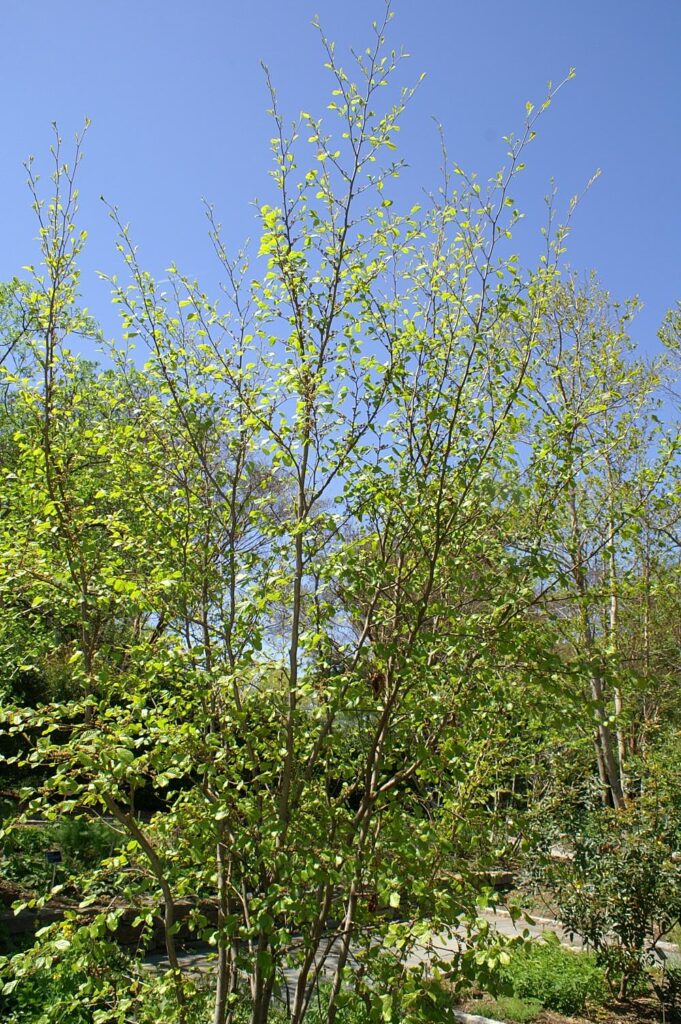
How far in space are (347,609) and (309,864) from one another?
106cm

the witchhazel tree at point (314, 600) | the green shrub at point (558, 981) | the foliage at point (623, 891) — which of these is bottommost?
the green shrub at point (558, 981)

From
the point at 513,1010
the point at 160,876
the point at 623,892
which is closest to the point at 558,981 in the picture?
the point at 513,1010

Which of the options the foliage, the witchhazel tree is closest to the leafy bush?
the foliage

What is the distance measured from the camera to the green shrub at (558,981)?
650 centimetres

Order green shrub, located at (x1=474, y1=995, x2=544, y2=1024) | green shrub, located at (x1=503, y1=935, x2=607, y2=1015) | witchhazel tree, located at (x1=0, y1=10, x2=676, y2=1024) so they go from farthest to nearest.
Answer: green shrub, located at (x1=503, y1=935, x2=607, y2=1015) → green shrub, located at (x1=474, y1=995, x2=544, y2=1024) → witchhazel tree, located at (x1=0, y1=10, x2=676, y2=1024)

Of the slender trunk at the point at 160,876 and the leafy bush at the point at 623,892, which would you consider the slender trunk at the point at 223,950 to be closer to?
the slender trunk at the point at 160,876

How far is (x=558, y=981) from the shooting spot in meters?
6.68

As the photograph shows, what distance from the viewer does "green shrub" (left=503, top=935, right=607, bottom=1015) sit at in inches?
256

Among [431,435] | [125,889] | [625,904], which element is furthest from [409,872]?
[625,904]

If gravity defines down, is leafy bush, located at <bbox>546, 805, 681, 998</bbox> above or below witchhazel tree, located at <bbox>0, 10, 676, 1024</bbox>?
below

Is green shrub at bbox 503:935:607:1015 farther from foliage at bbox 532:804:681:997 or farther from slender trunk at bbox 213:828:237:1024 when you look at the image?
slender trunk at bbox 213:828:237:1024

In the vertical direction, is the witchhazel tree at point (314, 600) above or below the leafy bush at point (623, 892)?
above

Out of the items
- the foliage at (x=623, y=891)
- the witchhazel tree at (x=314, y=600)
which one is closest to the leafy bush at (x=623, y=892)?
the foliage at (x=623, y=891)

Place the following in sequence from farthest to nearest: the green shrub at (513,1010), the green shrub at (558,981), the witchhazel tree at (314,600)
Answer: the green shrub at (558,981)
the green shrub at (513,1010)
the witchhazel tree at (314,600)
